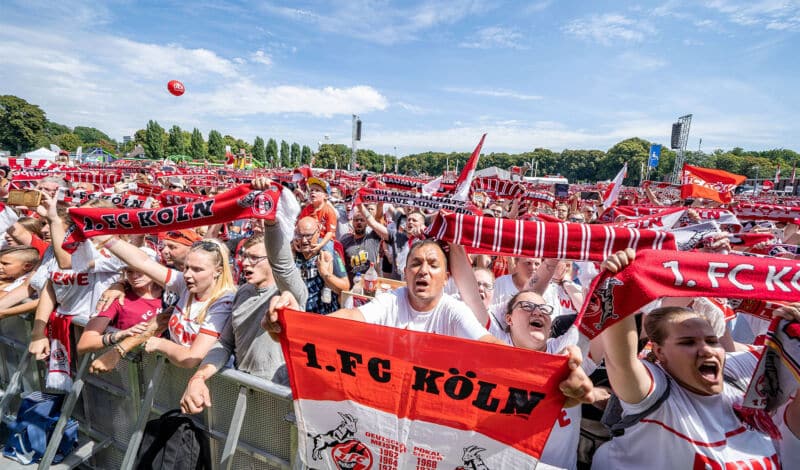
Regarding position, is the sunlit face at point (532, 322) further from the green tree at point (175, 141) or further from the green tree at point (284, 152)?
the green tree at point (284, 152)

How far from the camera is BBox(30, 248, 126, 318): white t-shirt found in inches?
145

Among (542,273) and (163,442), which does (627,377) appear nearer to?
(542,273)

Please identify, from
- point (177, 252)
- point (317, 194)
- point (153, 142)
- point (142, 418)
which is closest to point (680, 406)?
point (142, 418)

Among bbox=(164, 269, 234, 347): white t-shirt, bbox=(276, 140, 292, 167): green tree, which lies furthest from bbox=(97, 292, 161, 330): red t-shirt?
bbox=(276, 140, 292, 167): green tree

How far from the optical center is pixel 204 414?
2.87 metres

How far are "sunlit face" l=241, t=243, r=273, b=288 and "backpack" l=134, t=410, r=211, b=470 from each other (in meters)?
1.01

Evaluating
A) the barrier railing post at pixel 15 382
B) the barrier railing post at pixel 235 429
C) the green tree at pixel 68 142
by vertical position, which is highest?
the green tree at pixel 68 142

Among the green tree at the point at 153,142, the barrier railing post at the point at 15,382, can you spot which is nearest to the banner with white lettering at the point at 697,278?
the barrier railing post at the point at 15,382

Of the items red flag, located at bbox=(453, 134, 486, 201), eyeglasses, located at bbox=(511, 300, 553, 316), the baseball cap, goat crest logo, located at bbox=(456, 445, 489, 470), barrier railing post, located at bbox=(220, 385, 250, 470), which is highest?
red flag, located at bbox=(453, 134, 486, 201)

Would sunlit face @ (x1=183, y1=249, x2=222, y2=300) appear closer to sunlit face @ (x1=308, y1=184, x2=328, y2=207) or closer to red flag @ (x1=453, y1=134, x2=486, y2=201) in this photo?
sunlit face @ (x1=308, y1=184, x2=328, y2=207)

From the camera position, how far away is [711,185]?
32.9 ft

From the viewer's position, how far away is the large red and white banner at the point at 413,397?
1.99 meters

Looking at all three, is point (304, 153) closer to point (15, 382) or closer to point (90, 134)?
point (90, 134)

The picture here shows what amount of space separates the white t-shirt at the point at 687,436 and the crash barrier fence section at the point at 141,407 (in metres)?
1.90
